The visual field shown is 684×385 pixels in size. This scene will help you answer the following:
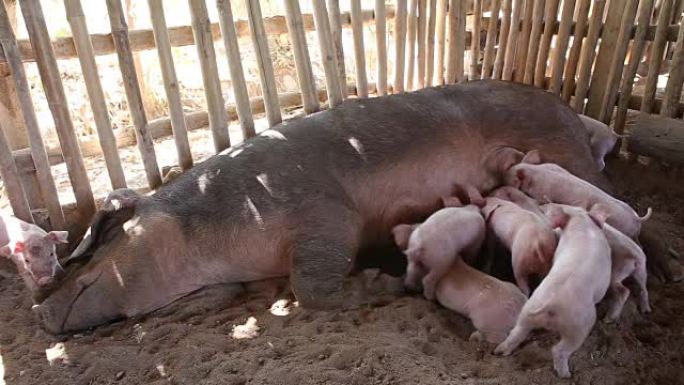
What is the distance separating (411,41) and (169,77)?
2.18 m

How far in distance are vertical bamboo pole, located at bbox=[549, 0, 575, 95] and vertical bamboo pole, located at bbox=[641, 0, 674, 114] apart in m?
0.64

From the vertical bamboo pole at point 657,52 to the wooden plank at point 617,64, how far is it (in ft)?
0.64

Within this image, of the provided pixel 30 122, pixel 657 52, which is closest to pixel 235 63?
pixel 30 122

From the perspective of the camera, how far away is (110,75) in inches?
316

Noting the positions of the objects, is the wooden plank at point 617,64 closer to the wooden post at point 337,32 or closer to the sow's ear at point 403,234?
the wooden post at point 337,32

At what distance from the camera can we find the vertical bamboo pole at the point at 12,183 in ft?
10.8

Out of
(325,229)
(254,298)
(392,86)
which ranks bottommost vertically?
(254,298)

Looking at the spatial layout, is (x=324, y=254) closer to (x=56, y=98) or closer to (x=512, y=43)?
(x=56, y=98)

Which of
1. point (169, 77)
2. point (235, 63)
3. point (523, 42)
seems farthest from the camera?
point (523, 42)

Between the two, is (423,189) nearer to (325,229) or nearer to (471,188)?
(471,188)

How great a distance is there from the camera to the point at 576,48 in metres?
4.63

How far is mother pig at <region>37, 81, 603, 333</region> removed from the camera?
3098 mm

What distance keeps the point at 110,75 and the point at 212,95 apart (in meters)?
5.07

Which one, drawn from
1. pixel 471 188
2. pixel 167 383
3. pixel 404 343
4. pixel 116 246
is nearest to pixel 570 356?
pixel 404 343
